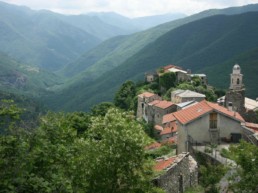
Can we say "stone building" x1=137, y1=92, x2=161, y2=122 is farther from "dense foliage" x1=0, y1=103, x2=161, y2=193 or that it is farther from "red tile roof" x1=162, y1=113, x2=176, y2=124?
"dense foliage" x1=0, y1=103, x2=161, y2=193

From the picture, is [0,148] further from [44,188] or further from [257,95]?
[257,95]

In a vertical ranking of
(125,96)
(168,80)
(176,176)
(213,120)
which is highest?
(168,80)

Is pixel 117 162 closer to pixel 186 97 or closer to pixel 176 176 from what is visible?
pixel 176 176

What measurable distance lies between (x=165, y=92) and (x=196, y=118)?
63.5 m

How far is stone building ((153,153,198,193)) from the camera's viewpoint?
22.6 m

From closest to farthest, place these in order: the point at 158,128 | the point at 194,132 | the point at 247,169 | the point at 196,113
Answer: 1. the point at 247,169
2. the point at 194,132
3. the point at 196,113
4. the point at 158,128

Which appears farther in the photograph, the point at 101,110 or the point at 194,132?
the point at 101,110

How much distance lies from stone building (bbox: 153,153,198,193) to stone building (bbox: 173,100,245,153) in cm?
917

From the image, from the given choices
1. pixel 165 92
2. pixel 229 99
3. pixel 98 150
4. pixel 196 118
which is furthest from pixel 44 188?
pixel 165 92

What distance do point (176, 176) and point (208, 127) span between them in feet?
43.4

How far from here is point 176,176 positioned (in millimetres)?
23922

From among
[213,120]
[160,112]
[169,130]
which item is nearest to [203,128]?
[213,120]

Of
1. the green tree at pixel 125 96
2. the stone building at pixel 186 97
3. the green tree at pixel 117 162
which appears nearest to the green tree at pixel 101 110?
the green tree at pixel 125 96

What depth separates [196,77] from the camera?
4058 inches
